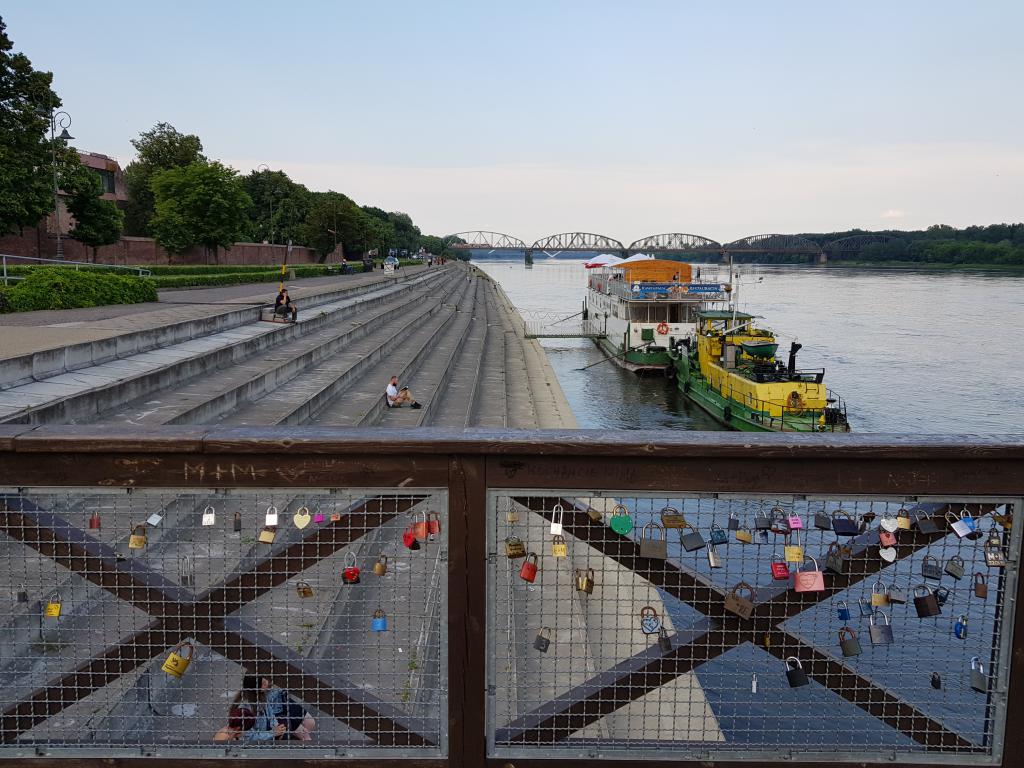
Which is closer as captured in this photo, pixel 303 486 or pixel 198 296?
pixel 303 486

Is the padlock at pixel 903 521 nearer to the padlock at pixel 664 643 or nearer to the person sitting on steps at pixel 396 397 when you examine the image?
the padlock at pixel 664 643

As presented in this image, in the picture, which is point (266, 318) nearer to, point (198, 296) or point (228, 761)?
point (198, 296)

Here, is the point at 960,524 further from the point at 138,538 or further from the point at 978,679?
the point at 138,538

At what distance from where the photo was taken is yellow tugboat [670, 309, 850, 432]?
26253mm

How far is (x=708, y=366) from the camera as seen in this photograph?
Result: 34.2m

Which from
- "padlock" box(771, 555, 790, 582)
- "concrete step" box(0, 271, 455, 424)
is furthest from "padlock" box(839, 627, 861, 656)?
"concrete step" box(0, 271, 455, 424)

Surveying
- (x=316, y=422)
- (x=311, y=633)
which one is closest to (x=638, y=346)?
(x=316, y=422)

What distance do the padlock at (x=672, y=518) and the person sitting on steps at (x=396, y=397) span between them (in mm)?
17292

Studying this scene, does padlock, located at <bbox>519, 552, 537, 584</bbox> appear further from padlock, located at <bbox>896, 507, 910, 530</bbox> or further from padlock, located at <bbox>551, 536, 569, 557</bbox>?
padlock, located at <bbox>896, 507, 910, 530</bbox>

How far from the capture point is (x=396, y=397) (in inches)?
783

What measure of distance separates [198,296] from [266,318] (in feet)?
29.5

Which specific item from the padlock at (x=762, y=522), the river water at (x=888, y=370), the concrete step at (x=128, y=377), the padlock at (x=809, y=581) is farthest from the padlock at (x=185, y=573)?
the river water at (x=888, y=370)

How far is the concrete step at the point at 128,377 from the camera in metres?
10.6

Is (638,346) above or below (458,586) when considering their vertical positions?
below
